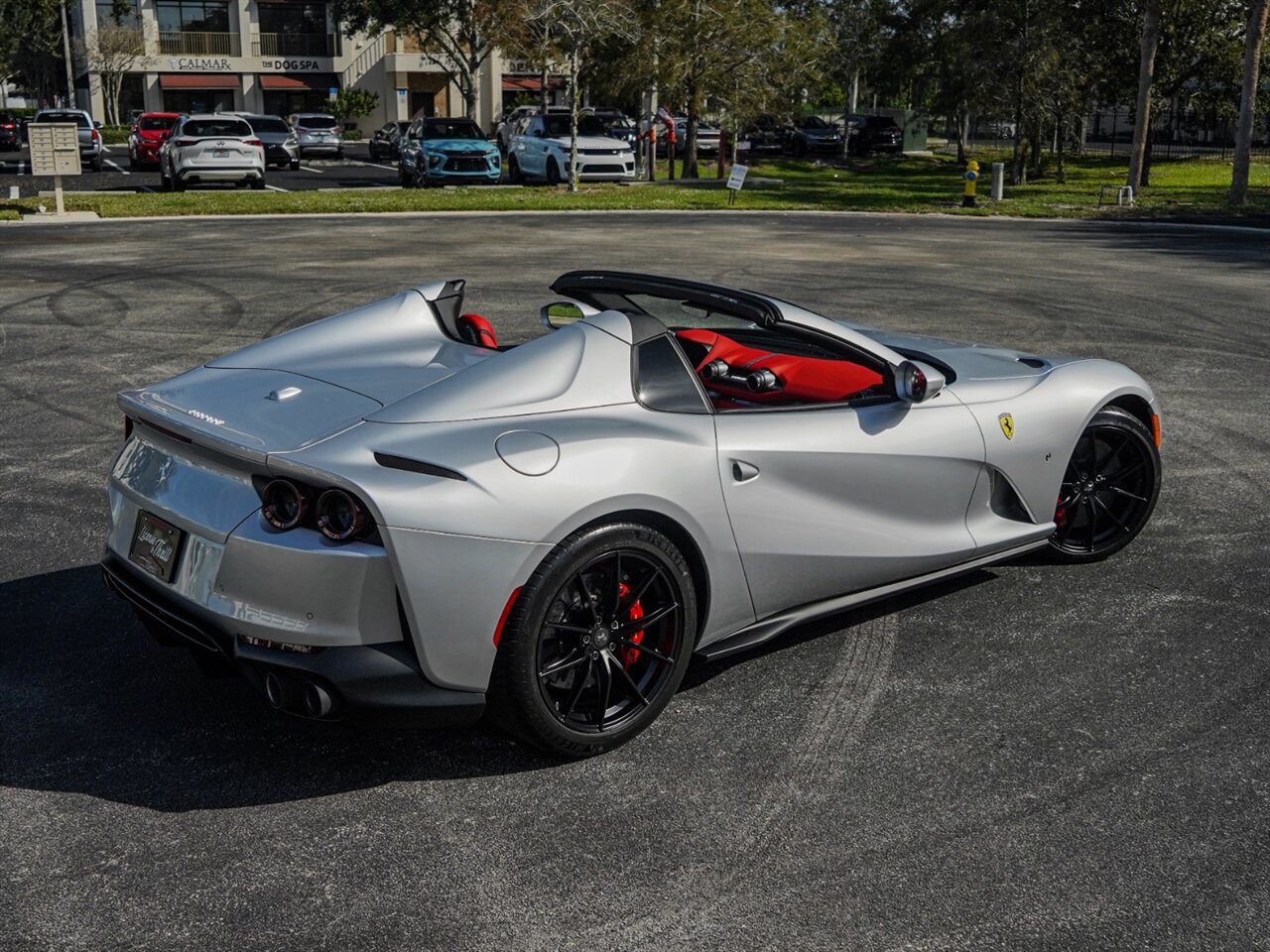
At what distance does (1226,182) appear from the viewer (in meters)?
37.2

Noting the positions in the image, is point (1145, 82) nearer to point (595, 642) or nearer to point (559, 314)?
point (559, 314)

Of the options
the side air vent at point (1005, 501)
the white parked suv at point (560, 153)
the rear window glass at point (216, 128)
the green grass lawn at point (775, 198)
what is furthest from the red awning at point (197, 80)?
the side air vent at point (1005, 501)

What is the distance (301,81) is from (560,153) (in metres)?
46.6

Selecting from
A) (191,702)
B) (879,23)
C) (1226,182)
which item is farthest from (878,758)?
(879,23)

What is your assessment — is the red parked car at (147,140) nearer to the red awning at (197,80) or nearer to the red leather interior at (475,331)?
the red awning at (197,80)

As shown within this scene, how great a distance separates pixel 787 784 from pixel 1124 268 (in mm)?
15085

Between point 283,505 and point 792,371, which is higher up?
point 792,371

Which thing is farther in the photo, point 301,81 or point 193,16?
point 301,81

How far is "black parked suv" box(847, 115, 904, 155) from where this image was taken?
5391 cm

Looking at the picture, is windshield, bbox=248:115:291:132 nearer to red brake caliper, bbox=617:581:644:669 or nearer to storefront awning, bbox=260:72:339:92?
storefront awning, bbox=260:72:339:92

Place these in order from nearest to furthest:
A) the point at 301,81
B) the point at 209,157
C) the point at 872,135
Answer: the point at 209,157 → the point at 872,135 → the point at 301,81

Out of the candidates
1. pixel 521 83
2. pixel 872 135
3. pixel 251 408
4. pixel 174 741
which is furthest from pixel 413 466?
pixel 521 83

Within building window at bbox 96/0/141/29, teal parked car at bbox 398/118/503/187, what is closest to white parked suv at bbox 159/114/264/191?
teal parked car at bbox 398/118/503/187

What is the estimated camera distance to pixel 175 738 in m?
4.34
